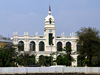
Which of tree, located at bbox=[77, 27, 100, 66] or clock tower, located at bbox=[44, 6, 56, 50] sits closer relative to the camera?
tree, located at bbox=[77, 27, 100, 66]

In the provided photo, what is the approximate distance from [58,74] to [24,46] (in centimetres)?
4082

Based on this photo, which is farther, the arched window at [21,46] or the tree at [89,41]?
the arched window at [21,46]

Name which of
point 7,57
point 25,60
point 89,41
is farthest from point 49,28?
point 89,41

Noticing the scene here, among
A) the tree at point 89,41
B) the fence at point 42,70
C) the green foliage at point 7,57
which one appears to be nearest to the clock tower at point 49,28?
the green foliage at point 7,57

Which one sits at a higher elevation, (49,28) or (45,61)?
(49,28)

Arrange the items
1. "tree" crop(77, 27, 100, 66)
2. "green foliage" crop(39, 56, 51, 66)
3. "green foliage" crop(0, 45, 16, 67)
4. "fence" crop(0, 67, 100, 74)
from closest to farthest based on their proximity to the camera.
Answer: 1. "fence" crop(0, 67, 100, 74)
2. "tree" crop(77, 27, 100, 66)
3. "green foliage" crop(0, 45, 16, 67)
4. "green foliage" crop(39, 56, 51, 66)

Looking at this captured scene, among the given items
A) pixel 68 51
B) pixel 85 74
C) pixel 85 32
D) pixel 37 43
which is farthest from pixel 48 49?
pixel 85 74

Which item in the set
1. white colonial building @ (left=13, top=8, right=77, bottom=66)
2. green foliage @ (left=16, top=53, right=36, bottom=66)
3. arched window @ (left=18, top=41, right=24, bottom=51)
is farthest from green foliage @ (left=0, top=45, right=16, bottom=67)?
white colonial building @ (left=13, top=8, right=77, bottom=66)

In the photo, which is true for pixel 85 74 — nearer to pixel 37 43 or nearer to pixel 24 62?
pixel 24 62

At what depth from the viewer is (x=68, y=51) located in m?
70.8

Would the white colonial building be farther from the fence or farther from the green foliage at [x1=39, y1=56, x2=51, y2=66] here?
the fence

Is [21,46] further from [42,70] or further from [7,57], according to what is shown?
[42,70]

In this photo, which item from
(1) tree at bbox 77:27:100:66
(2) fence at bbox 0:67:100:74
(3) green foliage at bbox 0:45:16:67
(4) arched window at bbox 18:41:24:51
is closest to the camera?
(2) fence at bbox 0:67:100:74

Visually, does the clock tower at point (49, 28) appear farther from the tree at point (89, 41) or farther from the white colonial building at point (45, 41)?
the tree at point (89, 41)
